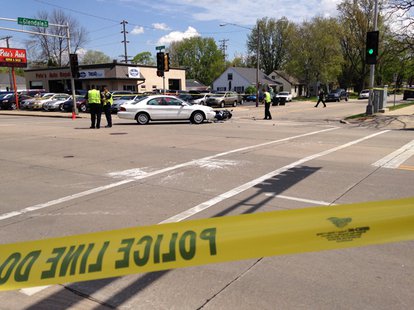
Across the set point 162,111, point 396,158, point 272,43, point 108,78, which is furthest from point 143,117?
point 272,43

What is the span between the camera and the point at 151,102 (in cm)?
1986

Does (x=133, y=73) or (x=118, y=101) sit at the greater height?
(x=133, y=73)

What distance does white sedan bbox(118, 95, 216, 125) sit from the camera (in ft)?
64.3

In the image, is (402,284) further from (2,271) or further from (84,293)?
(2,271)

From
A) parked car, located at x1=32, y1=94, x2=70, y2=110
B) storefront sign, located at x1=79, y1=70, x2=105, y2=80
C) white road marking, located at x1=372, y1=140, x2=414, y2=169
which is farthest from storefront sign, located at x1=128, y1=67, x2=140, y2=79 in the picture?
white road marking, located at x1=372, y1=140, x2=414, y2=169

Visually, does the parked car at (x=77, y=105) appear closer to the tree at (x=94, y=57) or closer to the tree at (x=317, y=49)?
the tree at (x=317, y=49)

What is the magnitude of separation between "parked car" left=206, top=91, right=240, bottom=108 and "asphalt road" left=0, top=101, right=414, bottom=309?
2597 centimetres

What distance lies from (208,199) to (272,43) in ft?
301

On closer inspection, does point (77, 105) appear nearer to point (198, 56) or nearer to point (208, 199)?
point (208, 199)

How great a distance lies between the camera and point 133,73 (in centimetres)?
5038

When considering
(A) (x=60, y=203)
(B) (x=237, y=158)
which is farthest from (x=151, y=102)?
(A) (x=60, y=203)

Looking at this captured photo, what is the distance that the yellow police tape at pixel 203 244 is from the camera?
207cm

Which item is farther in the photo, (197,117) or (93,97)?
(197,117)

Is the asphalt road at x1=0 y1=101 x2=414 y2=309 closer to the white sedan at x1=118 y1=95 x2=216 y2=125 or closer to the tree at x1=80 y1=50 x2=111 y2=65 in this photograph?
the white sedan at x1=118 y1=95 x2=216 y2=125
